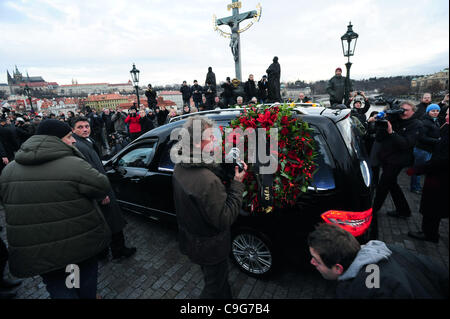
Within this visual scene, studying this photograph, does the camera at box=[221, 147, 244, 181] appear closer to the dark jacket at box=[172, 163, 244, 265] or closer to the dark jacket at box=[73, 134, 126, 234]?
the dark jacket at box=[172, 163, 244, 265]

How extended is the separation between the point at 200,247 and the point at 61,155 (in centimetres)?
146

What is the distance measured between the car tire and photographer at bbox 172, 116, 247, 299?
66 centimetres

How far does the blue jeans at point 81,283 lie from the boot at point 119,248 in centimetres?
108

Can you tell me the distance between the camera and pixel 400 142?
3.73 m

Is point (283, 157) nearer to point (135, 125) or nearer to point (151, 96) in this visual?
point (135, 125)

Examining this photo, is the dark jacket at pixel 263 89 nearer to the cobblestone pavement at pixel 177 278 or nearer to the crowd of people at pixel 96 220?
the cobblestone pavement at pixel 177 278

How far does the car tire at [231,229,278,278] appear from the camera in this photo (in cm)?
273

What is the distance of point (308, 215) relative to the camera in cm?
239

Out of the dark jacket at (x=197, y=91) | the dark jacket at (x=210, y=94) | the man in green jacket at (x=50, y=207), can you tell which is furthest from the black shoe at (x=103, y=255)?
the dark jacket at (x=197, y=91)

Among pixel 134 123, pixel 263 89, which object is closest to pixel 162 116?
pixel 134 123

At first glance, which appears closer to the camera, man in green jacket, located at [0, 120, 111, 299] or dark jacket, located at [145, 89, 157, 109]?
man in green jacket, located at [0, 120, 111, 299]

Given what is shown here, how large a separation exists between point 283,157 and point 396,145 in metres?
2.64

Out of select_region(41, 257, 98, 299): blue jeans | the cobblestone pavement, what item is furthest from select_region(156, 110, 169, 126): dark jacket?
select_region(41, 257, 98, 299): blue jeans
